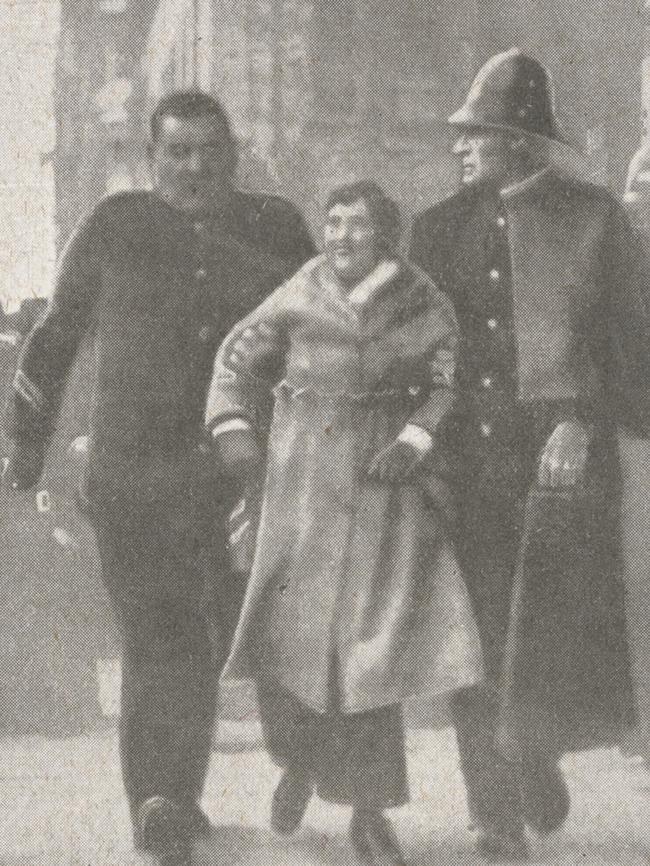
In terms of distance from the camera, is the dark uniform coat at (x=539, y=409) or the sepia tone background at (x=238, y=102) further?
the sepia tone background at (x=238, y=102)

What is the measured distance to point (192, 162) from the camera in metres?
4.34

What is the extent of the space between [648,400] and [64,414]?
151cm

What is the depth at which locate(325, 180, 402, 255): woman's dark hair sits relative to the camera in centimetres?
421

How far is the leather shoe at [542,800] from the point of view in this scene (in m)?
4.42

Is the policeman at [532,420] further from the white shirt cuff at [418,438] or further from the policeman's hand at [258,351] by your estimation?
the policeman's hand at [258,351]

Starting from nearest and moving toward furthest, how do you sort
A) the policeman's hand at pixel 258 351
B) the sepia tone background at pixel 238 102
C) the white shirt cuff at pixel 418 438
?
1. the white shirt cuff at pixel 418 438
2. the policeman's hand at pixel 258 351
3. the sepia tone background at pixel 238 102

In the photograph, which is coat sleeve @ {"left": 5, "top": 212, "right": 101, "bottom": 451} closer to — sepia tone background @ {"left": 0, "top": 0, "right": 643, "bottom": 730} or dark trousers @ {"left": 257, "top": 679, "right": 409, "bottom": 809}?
sepia tone background @ {"left": 0, "top": 0, "right": 643, "bottom": 730}

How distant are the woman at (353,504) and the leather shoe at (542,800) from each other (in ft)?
1.28

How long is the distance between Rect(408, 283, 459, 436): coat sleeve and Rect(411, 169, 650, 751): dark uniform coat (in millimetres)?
59

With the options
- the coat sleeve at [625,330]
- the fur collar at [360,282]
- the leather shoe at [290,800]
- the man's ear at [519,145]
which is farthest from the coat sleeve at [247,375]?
the leather shoe at [290,800]

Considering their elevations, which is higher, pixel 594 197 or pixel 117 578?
pixel 594 197

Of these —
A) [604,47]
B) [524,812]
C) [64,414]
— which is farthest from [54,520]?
[604,47]

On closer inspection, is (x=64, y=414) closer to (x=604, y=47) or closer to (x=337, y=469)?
(x=337, y=469)

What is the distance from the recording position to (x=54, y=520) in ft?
15.4
